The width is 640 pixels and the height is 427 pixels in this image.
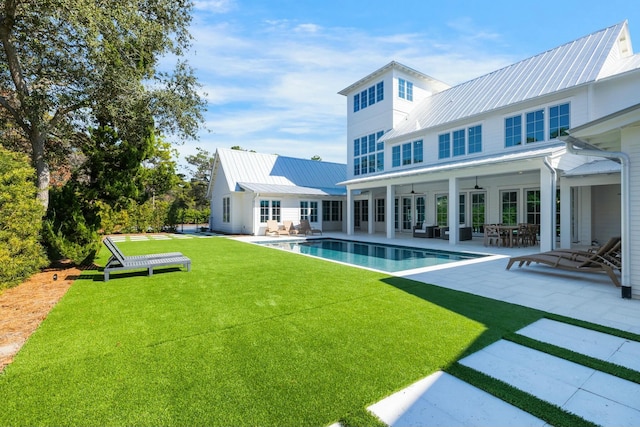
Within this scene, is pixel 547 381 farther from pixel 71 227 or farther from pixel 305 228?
pixel 305 228

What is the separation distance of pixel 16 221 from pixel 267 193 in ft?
42.7

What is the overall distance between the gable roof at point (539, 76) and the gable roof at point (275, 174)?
23.3ft

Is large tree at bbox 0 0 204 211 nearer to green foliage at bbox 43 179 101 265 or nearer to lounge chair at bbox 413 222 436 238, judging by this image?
green foliage at bbox 43 179 101 265

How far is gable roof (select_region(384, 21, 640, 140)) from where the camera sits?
1201cm

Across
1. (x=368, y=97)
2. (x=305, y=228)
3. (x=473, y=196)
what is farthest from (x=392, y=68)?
(x=305, y=228)

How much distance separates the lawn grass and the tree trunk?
11.5ft

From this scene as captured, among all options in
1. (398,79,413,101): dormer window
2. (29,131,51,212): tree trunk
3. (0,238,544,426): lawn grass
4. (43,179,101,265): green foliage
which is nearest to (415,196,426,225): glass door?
(398,79,413,101): dormer window

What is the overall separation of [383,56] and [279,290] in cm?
1702

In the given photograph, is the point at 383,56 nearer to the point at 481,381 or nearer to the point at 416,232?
the point at 416,232

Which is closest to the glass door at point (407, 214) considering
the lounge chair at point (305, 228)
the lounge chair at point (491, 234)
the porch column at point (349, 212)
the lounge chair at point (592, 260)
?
the porch column at point (349, 212)

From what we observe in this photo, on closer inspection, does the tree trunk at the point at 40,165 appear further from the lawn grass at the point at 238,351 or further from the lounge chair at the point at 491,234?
the lounge chair at the point at 491,234

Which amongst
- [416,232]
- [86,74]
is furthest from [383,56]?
[86,74]

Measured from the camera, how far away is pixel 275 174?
22.5 m

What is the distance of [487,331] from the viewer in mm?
4023
